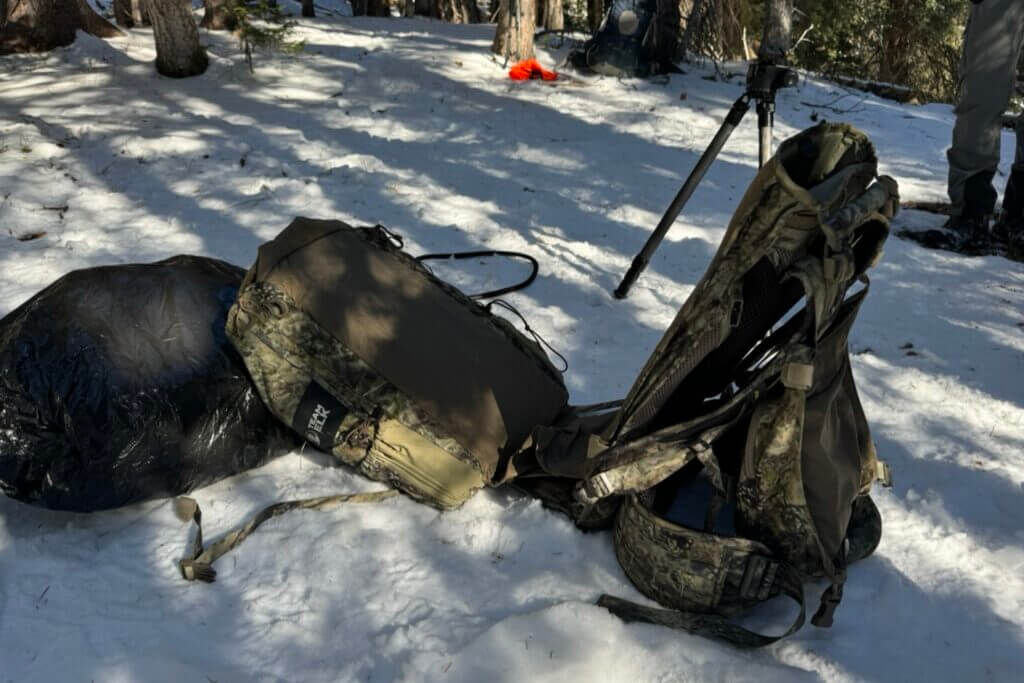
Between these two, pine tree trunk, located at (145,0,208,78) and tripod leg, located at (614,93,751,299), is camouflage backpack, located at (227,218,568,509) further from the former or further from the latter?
pine tree trunk, located at (145,0,208,78)

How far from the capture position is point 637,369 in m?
3.44

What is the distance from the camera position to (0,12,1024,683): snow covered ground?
6.31 ft

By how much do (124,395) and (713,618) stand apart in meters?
1.78

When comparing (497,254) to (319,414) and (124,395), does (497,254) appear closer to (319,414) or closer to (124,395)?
(319,414)

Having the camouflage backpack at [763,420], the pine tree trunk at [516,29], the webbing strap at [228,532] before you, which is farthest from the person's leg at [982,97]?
the pine tree trunk at [516,29]

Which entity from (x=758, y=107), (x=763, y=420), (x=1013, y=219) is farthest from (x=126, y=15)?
(x=763, y=420)

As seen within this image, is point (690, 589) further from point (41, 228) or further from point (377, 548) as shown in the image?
point (41, 228)

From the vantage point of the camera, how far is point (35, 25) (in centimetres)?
748

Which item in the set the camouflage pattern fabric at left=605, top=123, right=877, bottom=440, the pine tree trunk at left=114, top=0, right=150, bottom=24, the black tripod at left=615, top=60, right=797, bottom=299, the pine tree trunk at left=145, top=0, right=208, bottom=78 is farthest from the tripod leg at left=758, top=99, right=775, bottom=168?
the pine tree trunk at left=114, top=0, right=150, bottom=24

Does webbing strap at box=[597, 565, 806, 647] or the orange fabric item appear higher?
the orange fabric item

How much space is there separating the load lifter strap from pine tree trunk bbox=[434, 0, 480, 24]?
1834cm

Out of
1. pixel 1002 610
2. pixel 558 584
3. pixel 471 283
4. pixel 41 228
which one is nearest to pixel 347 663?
pixel 558 584

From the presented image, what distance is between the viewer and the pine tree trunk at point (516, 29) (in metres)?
8.57

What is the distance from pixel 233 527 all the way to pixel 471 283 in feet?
6.80
